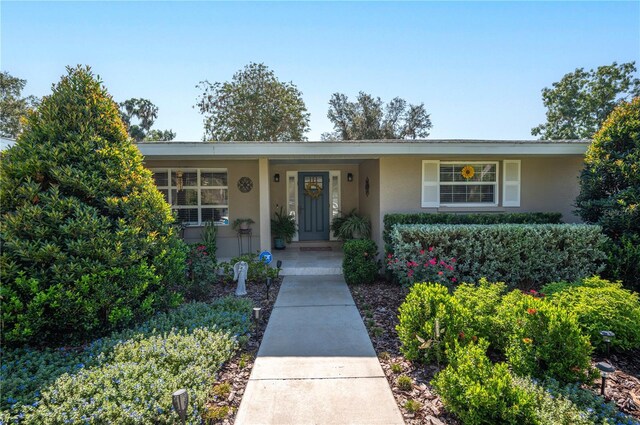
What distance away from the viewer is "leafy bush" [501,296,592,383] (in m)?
2.77

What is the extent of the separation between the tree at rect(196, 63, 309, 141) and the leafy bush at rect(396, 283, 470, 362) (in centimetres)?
2123

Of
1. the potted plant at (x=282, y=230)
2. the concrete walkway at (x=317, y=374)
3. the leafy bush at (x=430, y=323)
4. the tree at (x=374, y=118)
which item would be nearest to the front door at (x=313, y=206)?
the potted plant at (x=282, y=230)

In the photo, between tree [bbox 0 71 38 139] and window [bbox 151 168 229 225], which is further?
tree [bbox 0 71 38 139]

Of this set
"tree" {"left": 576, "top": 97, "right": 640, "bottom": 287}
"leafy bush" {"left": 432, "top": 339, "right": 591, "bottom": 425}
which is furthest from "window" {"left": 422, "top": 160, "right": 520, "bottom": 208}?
"leafy bush" {"left": 432, "top": 339, "right": 591, "bottom": 425}

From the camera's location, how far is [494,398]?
2.20 meters

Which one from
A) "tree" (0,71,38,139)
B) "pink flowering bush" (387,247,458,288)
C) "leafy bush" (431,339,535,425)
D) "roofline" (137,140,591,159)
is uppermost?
"tree" (0,71,38,139)

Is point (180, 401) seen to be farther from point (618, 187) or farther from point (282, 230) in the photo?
point (282, 230)

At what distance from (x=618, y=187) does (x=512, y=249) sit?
228cm

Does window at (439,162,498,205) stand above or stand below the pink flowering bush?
above

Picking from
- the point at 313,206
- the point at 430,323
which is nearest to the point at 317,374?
the point at 430,323

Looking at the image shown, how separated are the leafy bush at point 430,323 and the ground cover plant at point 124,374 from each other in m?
1.85

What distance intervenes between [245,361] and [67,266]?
214 centimetres

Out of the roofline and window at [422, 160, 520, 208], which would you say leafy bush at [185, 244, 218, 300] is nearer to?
the roofline

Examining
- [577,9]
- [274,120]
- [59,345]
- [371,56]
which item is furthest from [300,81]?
→ [59,345]
